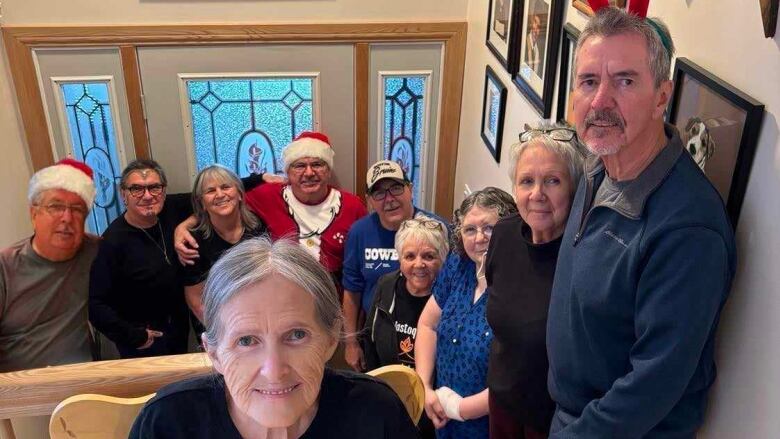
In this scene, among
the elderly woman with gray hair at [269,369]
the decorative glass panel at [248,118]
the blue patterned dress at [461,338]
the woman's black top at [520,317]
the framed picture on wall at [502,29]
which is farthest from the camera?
the decorative glass panel at [248,118]

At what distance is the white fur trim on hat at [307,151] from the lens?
118 inches

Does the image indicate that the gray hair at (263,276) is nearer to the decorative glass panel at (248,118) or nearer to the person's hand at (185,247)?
the person's hand at (185,247)

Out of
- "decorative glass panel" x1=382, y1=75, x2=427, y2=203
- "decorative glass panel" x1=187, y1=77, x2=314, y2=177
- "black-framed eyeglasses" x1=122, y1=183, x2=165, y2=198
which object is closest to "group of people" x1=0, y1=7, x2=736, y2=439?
"black-framed eyeglasses" x1=122, y1=183, x2=165, y2=198

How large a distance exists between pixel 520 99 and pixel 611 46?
1554 millimetres

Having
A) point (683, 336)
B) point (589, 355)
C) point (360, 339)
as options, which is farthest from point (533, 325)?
point (360, 339)

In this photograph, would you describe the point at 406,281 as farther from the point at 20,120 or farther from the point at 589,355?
the point at 20,120

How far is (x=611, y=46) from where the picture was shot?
1057mm

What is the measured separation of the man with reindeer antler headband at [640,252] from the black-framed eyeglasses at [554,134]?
8.6 inches

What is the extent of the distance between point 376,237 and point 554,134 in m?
1.26

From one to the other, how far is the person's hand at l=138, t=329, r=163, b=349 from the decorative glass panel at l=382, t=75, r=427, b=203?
1.75 m

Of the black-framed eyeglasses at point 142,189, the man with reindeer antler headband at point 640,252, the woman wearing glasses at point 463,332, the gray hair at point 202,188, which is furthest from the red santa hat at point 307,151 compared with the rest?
the man with reindeer antler headband at point 640,252

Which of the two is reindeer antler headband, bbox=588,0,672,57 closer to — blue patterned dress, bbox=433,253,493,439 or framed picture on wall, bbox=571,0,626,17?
framed picture on wall, bbox=571,0,626,17

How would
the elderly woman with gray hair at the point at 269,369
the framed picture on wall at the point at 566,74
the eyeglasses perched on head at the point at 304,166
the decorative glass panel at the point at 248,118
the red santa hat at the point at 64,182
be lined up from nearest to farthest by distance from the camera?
the elderly woman with gray hair at the point at 269,369
the framed picture on wall at the point at 566,74
the red santa hat at the point at 64,182
the eyeglasses perched on head at the point at 304,166
the decorative glass panel at the point at 248,118

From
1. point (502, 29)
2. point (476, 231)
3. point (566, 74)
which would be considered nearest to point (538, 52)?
point (566, 74)
